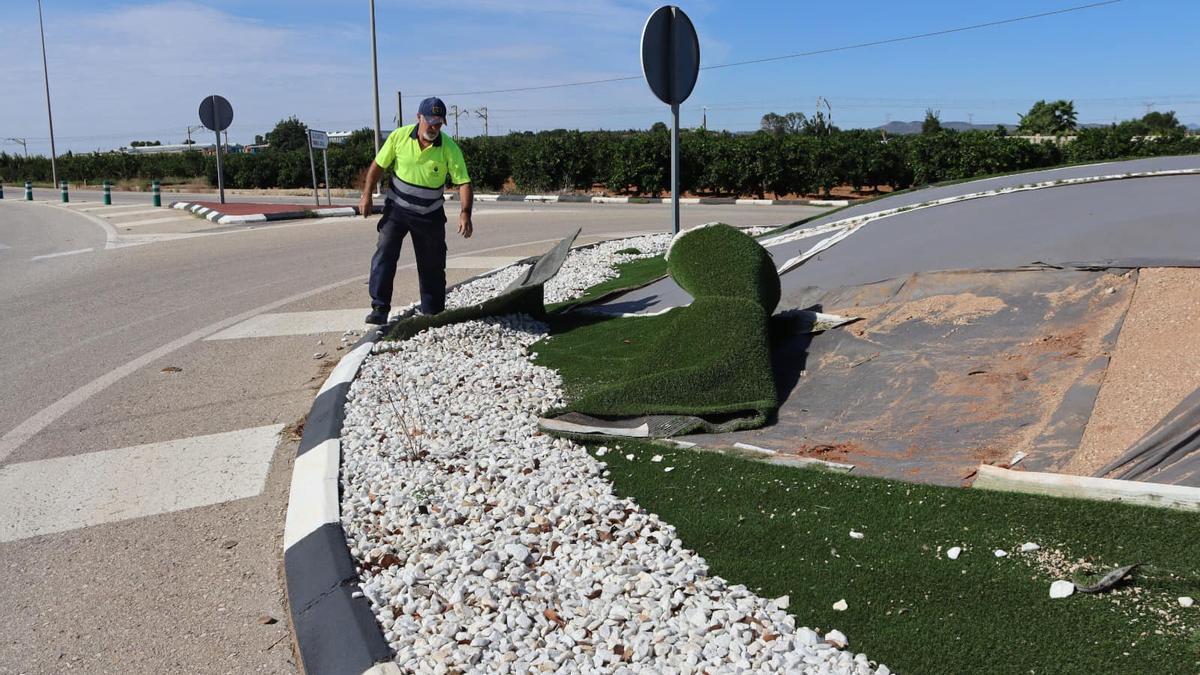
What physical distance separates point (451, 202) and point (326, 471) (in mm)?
24003

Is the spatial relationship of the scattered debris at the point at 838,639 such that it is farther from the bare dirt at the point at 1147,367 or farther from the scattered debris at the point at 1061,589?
the bare dirt at the point at 1147,367

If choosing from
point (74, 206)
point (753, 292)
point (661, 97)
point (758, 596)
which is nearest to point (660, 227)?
point (661, 97)

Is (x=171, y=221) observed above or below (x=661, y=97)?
below

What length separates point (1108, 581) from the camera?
9.64 feet

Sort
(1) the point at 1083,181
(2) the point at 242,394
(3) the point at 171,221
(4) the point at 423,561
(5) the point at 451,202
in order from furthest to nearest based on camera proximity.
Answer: (5) the point at 451,202 → (3) the point at 171,221 → (1) the point at 1083,181 → (2) the point at 242,394 → (4) the point at 423,561

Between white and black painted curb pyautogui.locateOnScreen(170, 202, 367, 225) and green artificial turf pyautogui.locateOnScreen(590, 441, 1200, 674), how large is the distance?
17.3 m

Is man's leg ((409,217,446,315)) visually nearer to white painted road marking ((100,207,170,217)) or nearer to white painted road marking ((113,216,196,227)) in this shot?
white painted road marking ((113,216,196,227))

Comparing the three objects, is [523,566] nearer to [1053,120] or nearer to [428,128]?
[428,128]

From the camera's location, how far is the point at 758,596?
124 inches

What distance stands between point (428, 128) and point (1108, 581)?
566 cm

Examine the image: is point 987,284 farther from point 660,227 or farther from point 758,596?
point 660,227

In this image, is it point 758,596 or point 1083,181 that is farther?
point 1083,181

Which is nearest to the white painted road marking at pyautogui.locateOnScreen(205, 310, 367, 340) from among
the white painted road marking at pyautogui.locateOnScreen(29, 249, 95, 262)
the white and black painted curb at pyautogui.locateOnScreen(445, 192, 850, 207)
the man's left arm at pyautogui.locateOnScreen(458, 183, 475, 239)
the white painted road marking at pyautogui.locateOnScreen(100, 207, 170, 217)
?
the man's left arm at pyautogui.locateOnScreen(458, 183, 475, 239)

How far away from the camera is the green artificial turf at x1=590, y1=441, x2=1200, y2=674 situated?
271 cm
